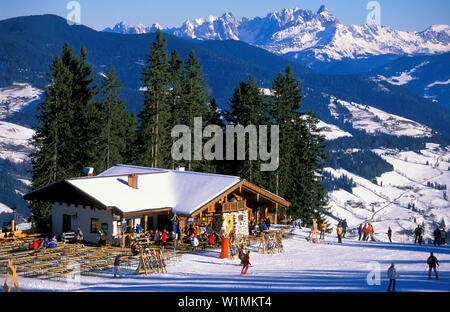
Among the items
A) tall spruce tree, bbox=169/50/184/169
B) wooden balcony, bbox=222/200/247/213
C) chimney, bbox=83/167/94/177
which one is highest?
tall spruce tree, bbox=169/50/184/169

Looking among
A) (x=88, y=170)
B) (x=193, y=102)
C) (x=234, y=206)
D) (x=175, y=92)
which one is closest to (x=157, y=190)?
(x=234, y=206)

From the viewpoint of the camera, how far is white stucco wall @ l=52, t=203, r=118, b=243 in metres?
32.4

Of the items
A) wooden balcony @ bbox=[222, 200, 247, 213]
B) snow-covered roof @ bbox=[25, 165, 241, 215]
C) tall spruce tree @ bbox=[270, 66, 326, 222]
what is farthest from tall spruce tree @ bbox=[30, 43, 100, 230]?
tall spruce tree @ bbox=[270, 66, 326, 222]

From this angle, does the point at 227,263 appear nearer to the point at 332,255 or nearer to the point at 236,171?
the point at 332,255

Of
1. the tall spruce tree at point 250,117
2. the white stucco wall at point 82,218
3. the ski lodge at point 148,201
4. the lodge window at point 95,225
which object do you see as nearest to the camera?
the white stucco wall at point 82,218

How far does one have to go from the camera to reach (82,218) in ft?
109

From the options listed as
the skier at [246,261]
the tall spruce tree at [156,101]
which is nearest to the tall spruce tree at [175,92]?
the tall spruce tree at [156,101]

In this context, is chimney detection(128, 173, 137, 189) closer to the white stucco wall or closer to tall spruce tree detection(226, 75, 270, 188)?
the white stucco wall

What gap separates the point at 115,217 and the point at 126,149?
113ft

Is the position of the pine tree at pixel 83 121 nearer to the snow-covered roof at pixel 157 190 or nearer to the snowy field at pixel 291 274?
the snow-covered roof at pixel 157 190

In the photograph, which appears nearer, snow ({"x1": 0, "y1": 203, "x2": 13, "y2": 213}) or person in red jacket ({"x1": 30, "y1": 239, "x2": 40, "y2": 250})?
person in red jacket ({"x1": 30, "y1": 239, "x2": 40, "y2": 250})

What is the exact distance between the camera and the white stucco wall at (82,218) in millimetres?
32406

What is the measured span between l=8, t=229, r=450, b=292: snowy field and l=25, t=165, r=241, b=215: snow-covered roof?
4.51 metres

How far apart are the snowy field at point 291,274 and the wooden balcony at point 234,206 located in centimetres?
335
